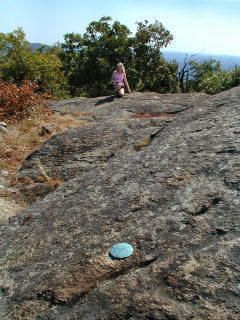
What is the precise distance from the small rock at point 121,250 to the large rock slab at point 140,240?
4cm

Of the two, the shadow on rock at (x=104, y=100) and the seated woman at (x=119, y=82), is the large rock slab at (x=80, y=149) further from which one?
the seated woman at (x=119, y=82)

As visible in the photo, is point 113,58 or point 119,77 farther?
point 113,58

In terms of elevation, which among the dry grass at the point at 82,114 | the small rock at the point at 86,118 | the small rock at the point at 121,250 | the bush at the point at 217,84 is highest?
the small rock at the point at 121,250

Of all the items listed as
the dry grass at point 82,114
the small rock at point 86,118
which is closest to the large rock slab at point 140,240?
the small rock at point 86,118

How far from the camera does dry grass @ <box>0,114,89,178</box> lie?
5.88m

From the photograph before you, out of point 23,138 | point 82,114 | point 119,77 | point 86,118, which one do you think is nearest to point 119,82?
point 119,77

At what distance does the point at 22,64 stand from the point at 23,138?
26.1ft

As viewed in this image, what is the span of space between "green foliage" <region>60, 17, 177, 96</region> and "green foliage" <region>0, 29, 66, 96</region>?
3.97 meters

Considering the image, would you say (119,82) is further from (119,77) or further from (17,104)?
(17,104)

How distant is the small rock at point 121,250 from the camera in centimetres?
218

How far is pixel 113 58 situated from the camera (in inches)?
699

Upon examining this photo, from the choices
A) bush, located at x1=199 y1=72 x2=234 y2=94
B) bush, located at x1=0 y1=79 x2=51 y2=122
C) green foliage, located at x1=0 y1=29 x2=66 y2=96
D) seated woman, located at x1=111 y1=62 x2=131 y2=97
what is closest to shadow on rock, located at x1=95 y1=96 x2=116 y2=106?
seated woman, located at x1=111 y1=62 x2=131 y2=97

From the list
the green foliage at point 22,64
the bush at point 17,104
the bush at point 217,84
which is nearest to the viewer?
the bush at point 17,104

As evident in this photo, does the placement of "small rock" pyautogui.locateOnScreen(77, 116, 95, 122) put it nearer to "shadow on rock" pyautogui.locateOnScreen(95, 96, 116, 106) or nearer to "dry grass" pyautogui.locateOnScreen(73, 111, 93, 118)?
"dry grass" pyautogui.locateOnScreen(73, 111, 93, 118)
